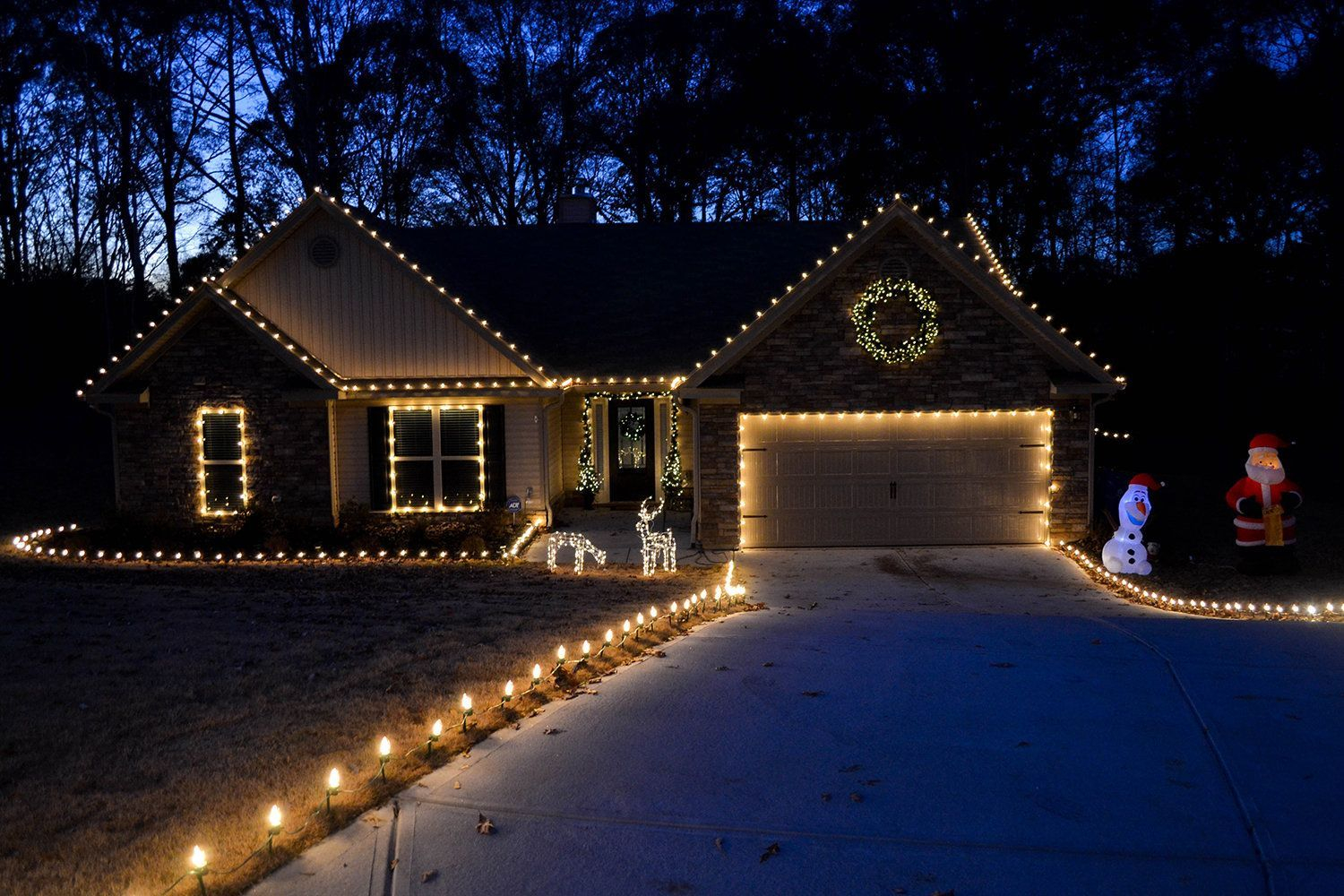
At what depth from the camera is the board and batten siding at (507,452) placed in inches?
616

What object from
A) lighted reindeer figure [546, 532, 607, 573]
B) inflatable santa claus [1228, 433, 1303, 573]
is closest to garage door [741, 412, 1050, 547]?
lighted reindeer figure [546, 532, 607, 573]

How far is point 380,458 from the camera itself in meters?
15.6

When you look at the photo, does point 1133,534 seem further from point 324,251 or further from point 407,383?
point 324,251

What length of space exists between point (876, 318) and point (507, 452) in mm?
6196

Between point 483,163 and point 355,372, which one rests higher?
point 483,163

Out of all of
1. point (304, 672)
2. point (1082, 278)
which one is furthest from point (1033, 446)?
point (1082, 278)

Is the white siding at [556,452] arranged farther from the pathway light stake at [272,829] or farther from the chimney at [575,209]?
the pathway light stake at [272,829]

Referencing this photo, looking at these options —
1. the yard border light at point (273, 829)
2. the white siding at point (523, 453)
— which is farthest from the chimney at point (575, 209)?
the yard border light at point (273, 829)

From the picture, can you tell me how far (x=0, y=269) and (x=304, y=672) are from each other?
2995 cm

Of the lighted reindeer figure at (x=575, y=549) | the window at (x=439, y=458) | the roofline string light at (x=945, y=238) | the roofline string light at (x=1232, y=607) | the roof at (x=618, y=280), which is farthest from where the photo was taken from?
the roof at (x=618, y=280)

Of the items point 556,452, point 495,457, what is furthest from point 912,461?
point 495,457

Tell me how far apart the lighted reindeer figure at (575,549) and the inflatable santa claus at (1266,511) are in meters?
8.09

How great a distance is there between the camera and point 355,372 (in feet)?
51.7

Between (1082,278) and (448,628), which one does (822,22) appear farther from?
(448,628)
